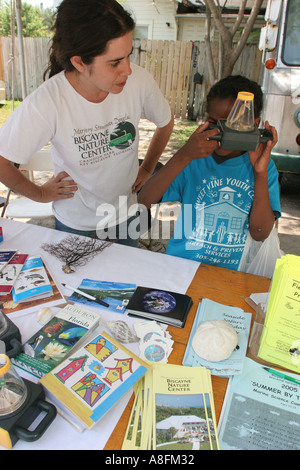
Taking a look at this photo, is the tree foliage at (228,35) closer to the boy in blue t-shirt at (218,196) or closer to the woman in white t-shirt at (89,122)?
the woman in white t-shirt at (89,122)

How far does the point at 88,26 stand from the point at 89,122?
383mm

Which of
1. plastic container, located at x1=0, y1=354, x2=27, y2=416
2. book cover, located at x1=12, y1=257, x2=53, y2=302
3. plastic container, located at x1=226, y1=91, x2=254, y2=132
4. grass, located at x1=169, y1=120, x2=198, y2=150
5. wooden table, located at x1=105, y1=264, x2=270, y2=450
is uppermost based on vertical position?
→ plastic container, located at x1=226, y1=91, x2=254, y2=132

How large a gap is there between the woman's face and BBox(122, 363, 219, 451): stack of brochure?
3.62 ft

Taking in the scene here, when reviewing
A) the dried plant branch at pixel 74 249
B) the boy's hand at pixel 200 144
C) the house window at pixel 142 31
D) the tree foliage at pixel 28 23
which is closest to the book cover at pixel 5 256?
the dried plant branch at pixel 74 249

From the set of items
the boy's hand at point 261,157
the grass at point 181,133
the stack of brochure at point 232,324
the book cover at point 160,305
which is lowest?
the grass at point 181,133

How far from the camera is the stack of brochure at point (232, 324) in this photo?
1.04 m

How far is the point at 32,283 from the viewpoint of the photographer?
1.36 meters

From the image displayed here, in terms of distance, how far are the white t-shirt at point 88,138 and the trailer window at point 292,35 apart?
7.92 feet

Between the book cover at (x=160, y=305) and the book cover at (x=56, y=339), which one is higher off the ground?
the book cover at (x=56, y=339)

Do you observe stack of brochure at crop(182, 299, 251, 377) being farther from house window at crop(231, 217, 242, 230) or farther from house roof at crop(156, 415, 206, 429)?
house window at crop(231, 217, 242, 230)

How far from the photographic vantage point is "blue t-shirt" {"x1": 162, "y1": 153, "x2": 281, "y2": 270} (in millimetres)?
1626

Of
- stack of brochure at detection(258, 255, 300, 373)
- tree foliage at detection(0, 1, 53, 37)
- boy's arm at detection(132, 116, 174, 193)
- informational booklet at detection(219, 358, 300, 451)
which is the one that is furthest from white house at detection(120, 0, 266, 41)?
informational booklet at detection(219, 358, 300, 451)

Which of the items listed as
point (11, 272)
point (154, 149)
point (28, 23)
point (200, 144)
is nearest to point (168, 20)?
point (28, 23)

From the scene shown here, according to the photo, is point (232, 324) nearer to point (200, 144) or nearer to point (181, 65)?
point (200, 144)
